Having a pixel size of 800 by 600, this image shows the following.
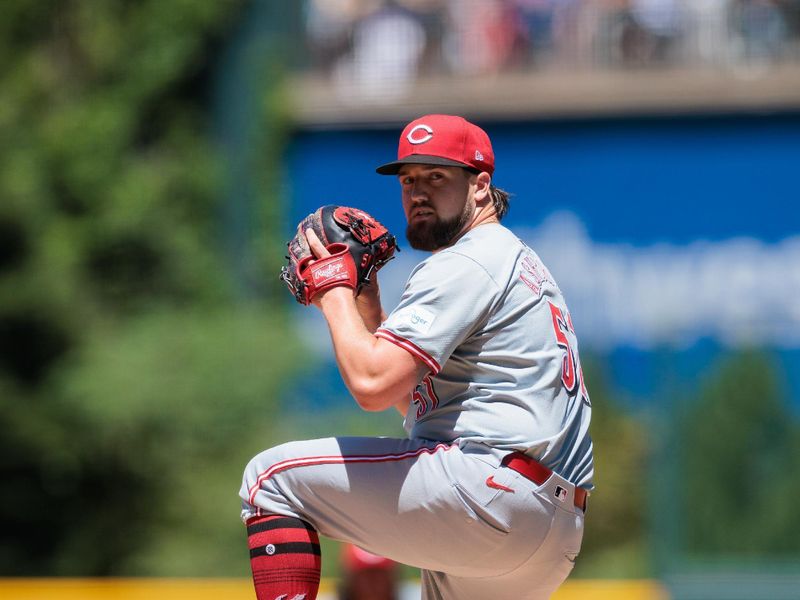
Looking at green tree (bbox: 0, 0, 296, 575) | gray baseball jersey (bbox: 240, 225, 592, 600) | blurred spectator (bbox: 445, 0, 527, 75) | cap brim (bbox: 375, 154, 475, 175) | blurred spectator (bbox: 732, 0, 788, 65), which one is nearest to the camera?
gray baseball jersey (bbox: 240, 225, 592, 600)

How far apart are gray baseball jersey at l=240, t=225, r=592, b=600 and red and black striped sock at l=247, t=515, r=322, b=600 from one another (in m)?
0.05

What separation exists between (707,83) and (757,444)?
561cm

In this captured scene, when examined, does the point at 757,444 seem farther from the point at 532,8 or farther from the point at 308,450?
the point at 532,8

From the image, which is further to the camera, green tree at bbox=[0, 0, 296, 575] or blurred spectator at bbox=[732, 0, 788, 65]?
blurred spectator at bbox=[732, 0, 788, 65]

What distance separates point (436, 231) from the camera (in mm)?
3900

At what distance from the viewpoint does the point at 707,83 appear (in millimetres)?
12891

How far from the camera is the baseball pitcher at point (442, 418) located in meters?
3.60

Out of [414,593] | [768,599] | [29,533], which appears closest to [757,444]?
[768,599]

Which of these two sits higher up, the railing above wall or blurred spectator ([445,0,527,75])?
blurred spectator ([445,0,527,75])

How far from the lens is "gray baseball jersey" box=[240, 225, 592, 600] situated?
3617 millimetres

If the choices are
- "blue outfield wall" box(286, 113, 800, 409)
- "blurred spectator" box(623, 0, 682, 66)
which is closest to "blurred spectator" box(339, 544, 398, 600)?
"blue outfield wall" box(286, 113, 800, 409)

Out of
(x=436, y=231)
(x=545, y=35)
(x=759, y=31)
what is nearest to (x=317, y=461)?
(x=436, y=231)

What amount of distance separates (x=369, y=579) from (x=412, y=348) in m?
2.52

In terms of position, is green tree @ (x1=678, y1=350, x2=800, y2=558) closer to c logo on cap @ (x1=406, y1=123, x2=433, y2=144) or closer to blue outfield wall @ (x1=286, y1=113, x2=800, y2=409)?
blue outfield wall @ (x1=286, y1=113, x2=800, y2=409)
